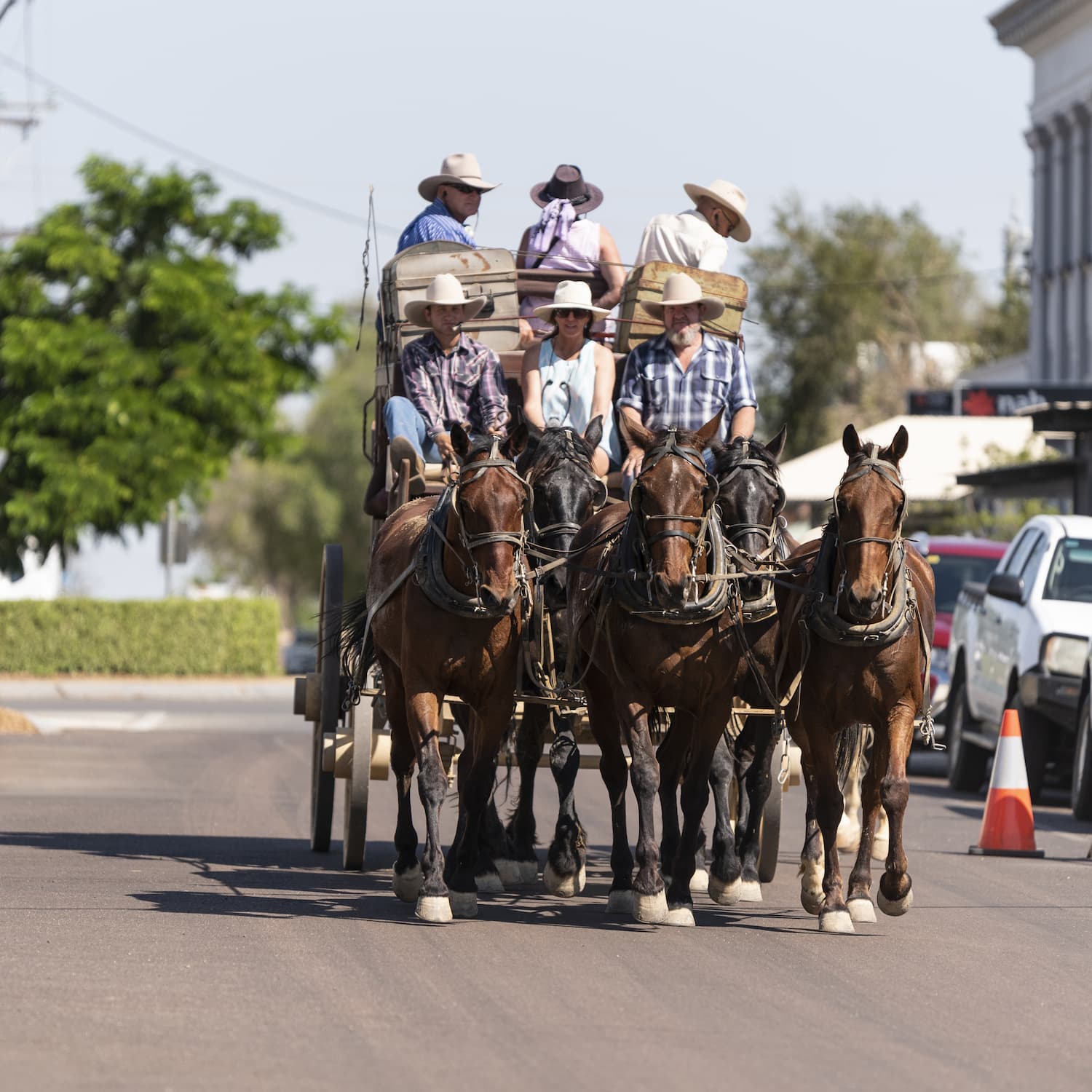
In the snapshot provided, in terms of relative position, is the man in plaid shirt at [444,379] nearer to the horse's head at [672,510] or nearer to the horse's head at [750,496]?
the horse's head at [750,496]

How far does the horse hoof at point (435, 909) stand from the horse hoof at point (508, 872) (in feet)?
6.03

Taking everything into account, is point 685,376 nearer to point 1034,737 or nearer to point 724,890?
point 724,890

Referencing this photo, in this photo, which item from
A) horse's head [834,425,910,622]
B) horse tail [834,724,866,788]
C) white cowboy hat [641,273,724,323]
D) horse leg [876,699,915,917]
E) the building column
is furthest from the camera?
the building column

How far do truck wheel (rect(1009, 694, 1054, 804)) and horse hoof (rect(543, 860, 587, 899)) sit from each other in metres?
7.71

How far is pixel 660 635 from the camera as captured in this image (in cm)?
1052

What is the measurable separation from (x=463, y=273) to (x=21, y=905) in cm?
476

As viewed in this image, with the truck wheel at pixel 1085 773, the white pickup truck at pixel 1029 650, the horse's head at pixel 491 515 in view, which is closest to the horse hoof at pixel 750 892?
the horse's head at pixel 491 515

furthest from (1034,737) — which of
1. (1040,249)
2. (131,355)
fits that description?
(1040,249)

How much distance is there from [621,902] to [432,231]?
199 inches

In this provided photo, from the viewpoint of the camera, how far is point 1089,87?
50188mm

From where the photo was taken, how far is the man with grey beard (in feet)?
41.3

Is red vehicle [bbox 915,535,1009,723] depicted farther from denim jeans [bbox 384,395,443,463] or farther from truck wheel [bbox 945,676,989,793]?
denim jeans [bbox 384,395,443,463]

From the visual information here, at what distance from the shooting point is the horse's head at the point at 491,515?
10.4m

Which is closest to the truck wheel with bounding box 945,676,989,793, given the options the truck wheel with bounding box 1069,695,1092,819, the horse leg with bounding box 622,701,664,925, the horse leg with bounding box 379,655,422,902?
the truck wheel with bounding box 1069,695,1092,819
